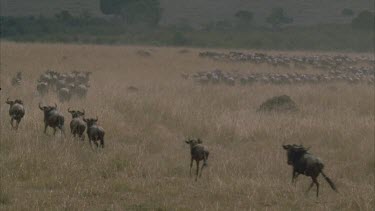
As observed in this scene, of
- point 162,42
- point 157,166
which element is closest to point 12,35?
point 162,42

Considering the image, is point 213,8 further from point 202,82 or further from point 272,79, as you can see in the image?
point 202,82

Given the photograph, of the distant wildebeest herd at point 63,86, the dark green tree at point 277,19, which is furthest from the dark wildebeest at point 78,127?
the dark green tree at point 277,19

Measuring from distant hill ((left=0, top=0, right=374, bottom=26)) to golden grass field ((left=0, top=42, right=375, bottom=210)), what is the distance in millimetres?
79650

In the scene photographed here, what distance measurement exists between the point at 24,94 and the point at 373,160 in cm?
1143

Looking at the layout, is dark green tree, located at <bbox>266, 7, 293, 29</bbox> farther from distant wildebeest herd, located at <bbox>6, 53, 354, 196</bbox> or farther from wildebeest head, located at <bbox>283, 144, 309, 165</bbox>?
wildebeest head, located at <bbox>283, 144, 309, 165</bbox>

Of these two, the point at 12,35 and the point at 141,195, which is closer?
the point at 141,195

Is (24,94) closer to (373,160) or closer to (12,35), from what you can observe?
(373,160)

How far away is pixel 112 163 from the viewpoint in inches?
403

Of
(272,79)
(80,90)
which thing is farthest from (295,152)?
(272,79)

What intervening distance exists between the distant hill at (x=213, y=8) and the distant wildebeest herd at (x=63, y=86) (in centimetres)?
7678

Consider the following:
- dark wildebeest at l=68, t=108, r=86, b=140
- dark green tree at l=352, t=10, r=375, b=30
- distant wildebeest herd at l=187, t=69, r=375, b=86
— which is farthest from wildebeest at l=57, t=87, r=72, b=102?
dark green tree at l=352, t=10, r=375, b=30

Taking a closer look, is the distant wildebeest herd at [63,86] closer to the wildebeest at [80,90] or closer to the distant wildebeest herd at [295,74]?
the wildebeest at [80,90]

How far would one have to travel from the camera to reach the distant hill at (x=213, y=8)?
101500 millimetres

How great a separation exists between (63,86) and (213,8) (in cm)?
9211
